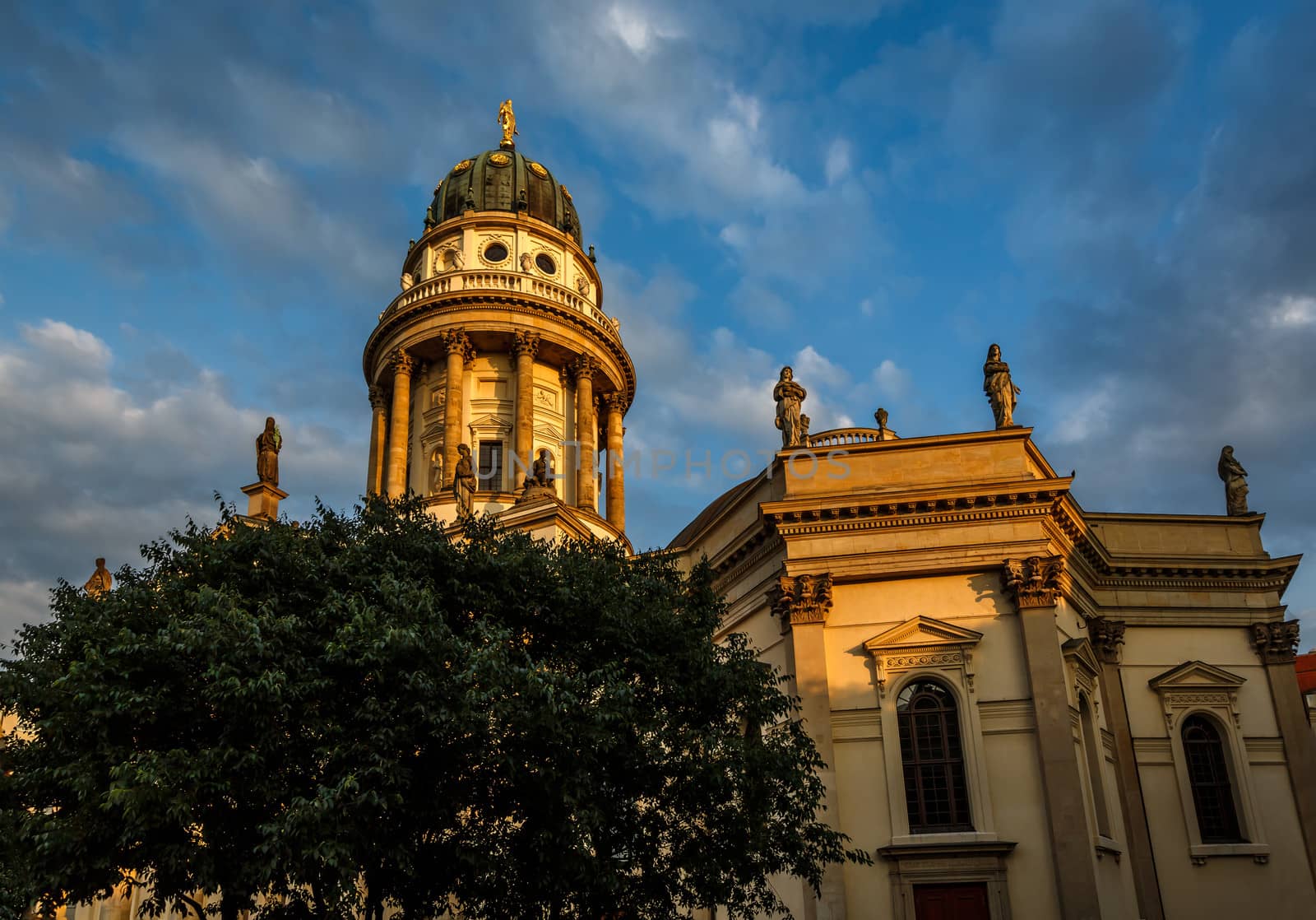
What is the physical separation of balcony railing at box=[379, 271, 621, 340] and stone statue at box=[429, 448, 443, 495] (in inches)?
248

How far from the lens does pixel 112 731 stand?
1487 centimetres

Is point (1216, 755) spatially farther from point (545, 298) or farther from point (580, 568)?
point (545, 298)

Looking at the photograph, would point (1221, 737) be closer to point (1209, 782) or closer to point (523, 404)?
point (1209, 782)

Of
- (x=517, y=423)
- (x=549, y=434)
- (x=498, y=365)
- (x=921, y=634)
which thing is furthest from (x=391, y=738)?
(x=498, y=365)

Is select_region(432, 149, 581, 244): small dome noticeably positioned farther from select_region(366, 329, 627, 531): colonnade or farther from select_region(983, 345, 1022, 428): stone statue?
select_region(983, 345, 1022, 428): stone statue

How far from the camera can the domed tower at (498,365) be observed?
41156mm

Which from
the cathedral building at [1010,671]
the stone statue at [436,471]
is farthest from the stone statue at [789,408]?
the stone statue at [436,471]

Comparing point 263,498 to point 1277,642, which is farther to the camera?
point 263,498

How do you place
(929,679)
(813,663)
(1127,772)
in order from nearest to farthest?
1. (929,679)
2. (813,663)
3. (1127,772)

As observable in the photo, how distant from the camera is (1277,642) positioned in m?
29.5

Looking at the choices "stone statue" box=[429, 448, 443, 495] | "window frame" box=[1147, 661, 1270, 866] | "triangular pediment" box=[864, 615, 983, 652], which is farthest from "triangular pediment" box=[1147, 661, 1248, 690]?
"stone statue" box=[429, 448, 443, 495]

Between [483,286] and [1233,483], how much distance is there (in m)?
27.4

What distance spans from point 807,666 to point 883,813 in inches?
131

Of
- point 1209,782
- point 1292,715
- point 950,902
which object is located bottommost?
point 950,902
